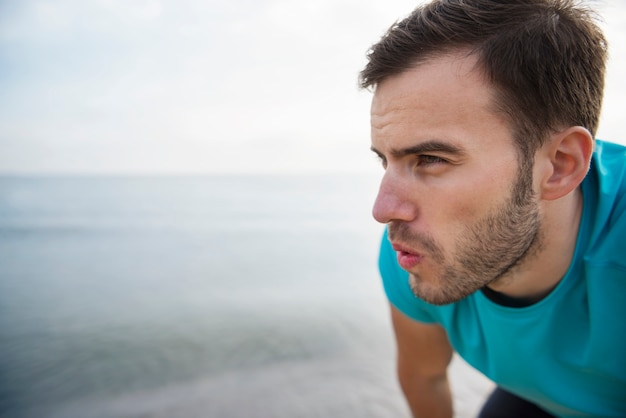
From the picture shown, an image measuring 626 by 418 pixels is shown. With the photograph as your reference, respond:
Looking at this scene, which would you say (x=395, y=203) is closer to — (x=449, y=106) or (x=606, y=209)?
(x=449, y=106)

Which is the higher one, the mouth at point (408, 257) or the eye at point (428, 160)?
the eye at point (428, 160)

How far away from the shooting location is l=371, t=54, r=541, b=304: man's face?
1.52 meters

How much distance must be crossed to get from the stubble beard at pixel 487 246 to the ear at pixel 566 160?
0.09 m

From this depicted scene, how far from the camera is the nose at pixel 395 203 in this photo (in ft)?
5.28

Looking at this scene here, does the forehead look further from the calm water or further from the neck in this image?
the calm water

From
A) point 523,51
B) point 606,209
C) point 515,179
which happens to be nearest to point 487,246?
point 515,179

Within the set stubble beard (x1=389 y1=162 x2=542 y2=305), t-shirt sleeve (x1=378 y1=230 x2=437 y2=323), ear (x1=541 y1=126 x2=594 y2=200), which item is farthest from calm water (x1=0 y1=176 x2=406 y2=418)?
ear (x1=541 y1=126 x2=594 y2=200)

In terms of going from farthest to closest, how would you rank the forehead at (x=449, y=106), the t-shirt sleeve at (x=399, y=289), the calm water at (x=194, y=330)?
the calm water at (x=194, y=330), the t-shirt sleeve at (x=399, y=289), the forehead at (x=449, y=106)

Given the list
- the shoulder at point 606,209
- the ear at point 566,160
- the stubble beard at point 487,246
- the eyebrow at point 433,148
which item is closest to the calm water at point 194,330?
the stubble beard at point 487,246

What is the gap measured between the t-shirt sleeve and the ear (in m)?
0.77

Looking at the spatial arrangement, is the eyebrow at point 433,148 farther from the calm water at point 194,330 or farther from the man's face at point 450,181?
the calm water at point 194,330

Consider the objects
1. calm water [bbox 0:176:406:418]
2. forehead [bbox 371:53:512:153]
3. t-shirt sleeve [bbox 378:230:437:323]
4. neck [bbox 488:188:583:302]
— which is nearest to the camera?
forehead [bbox 371:53:512:153]

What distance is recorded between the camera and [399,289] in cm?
217

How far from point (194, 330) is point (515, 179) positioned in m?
4.60
